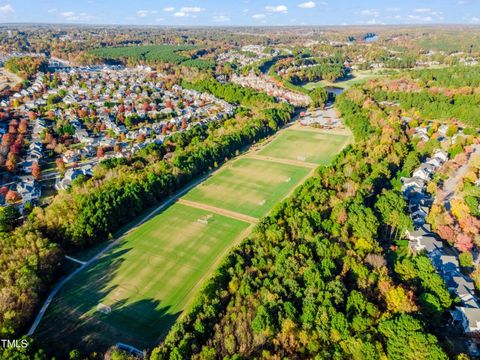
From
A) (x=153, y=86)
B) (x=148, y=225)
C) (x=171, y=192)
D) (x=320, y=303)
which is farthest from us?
(x=153, y=86)

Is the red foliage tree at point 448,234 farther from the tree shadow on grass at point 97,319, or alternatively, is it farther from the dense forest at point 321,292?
the tree shadow on grass at point 97,319

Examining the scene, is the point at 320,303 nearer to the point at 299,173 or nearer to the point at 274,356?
the point at 274,356

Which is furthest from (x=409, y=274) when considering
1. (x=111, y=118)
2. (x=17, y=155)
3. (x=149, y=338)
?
(x=111, y=118)

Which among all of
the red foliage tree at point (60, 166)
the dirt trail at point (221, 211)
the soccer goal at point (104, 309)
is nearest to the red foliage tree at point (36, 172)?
the red foliage tree at point (60, 166)

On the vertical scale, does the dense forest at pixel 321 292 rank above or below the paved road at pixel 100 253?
above

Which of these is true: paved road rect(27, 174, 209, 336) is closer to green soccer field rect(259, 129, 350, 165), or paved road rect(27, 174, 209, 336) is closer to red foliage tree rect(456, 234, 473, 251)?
green soccer field rect(259, 129, 350, 165)

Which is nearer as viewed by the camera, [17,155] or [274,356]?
[274,356]

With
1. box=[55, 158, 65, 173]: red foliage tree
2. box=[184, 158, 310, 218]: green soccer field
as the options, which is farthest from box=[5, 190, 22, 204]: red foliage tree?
box=[184, 158, 310, 218]: green soccer field
